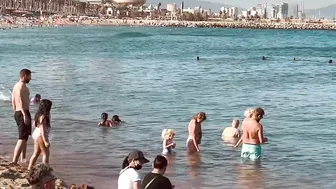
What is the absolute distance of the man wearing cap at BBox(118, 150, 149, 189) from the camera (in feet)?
26.0

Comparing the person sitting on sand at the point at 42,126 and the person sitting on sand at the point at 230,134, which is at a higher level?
the person sitting on sand at the point at 42,126

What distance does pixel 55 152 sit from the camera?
1510 cm

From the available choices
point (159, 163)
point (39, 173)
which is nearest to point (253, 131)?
point (159, 163)

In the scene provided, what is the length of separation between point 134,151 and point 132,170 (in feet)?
0.84

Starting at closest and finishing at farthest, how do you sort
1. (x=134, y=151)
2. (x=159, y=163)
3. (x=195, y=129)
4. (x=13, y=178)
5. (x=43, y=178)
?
(x=43, y=178) < (x=159, y=163) < (x=134, y=151) < (x=13, y=178) < (x=195, y=129)

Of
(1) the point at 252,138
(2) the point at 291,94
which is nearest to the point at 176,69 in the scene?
(2) the point at 291,94

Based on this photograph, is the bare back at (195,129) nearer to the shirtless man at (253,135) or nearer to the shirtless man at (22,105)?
the shirtless man at (253,135)

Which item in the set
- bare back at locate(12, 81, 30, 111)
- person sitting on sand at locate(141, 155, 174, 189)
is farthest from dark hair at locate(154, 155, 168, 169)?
bare back at locate(12, 81, 30, 111)

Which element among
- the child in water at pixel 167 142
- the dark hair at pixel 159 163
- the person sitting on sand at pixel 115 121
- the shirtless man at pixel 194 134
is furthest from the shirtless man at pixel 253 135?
the person sitting on sand at pixel 115 121

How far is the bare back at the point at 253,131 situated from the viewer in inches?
521

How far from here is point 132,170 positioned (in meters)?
8.07

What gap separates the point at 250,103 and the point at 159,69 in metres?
19.7

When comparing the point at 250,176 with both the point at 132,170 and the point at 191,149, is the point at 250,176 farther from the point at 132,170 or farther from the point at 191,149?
the point at 132,170

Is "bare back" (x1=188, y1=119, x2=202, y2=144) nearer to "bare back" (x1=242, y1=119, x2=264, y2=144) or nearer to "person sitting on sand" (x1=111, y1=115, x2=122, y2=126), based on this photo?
"bare back" (x1=242, y1=119, x2=264, y2=144)
